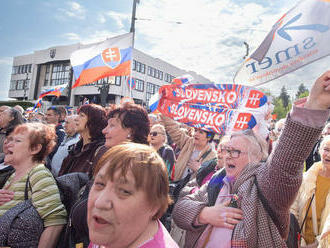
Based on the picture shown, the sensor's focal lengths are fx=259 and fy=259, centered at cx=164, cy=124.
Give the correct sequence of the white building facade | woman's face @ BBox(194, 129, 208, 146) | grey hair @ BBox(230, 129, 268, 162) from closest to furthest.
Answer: grey hair @ BBox(230, 129, 268, 162)
woman's face @ BBox(194, 129, 208, 146)
the white building facade

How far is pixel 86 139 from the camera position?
10.8 feet

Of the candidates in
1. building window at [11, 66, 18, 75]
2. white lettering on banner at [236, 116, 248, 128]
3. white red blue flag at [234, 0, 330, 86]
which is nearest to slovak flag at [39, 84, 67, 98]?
white lettering on banner at [236, 116, 248, 128]

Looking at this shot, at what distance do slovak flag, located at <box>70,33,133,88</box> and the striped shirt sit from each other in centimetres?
410

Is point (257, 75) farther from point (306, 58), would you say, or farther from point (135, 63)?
point (135, 63)

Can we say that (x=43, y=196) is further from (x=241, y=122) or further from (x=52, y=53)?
(x=52, y=53)

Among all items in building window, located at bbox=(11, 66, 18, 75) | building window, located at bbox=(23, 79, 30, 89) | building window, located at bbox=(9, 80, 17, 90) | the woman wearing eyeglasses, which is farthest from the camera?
building window, located at bbox=(9, 80, 17, 90)

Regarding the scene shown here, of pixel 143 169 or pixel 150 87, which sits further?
pixel 150 87

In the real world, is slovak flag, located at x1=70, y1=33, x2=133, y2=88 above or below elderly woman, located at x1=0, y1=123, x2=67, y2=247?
above

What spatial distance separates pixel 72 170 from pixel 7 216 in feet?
3.46

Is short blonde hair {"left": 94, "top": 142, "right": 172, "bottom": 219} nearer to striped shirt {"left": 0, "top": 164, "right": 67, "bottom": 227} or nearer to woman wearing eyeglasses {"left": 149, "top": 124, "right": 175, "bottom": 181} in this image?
striped shirt {"left": 0, "top": 164, "right": 67, "bottom": 227}

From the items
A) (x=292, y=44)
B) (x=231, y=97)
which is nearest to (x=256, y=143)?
(x=292, y=44)

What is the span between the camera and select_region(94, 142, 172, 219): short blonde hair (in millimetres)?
1330

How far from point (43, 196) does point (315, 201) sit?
2.94 meters

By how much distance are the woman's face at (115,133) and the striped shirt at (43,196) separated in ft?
2.02
